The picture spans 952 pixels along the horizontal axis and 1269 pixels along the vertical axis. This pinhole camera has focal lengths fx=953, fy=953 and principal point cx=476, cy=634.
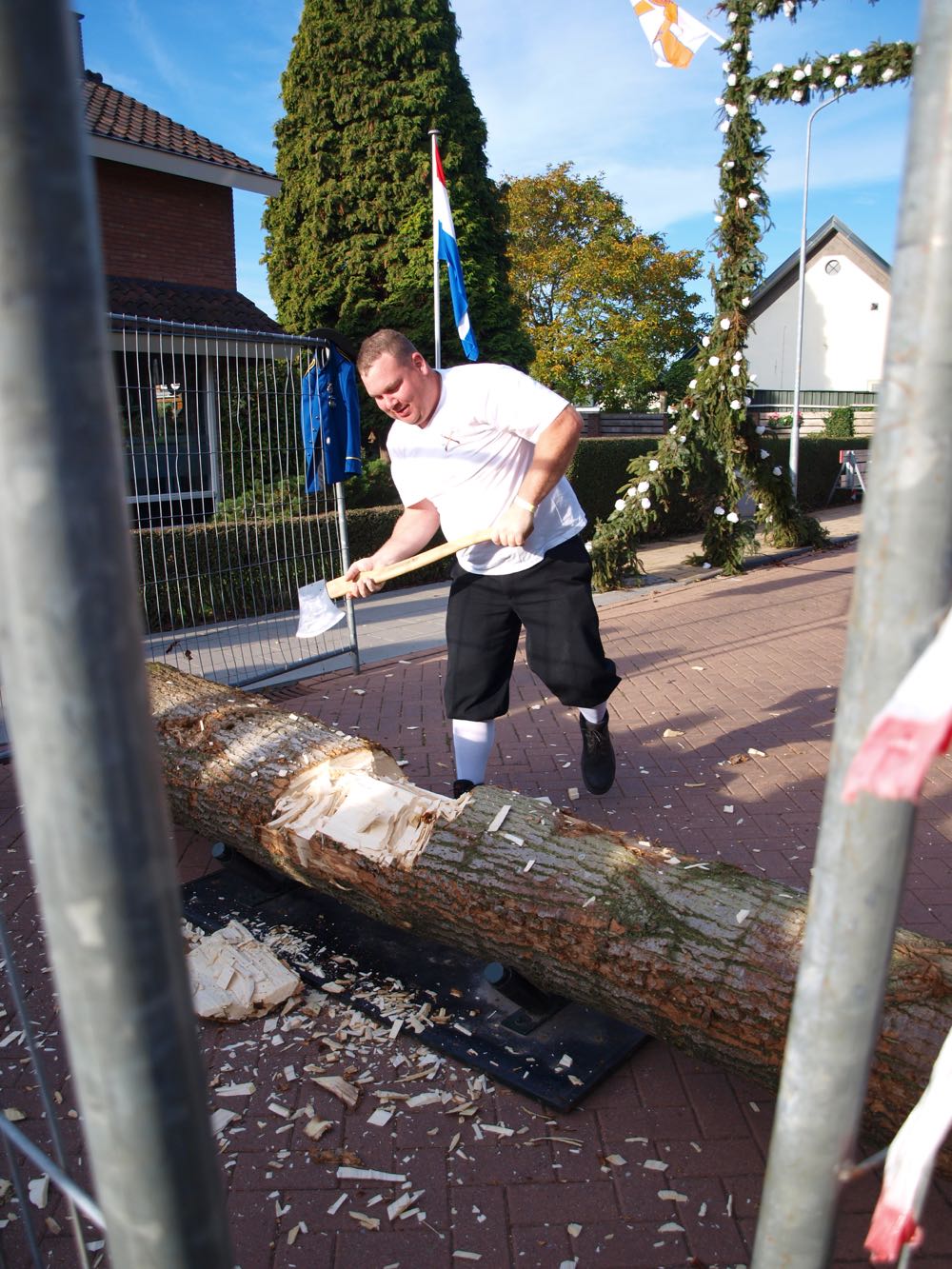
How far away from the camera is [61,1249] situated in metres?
2.10

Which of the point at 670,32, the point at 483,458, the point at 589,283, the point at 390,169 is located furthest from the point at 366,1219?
the point at 589,283

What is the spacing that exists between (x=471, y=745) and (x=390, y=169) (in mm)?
16659

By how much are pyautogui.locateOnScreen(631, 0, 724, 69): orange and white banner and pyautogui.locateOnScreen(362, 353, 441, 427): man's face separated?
15.2 ft

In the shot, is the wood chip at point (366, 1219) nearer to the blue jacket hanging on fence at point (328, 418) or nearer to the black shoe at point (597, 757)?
the black shoe at point (597, 757)

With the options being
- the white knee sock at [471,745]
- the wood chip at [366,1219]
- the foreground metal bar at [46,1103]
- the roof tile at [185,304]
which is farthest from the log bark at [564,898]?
the roof tile at [185,304]

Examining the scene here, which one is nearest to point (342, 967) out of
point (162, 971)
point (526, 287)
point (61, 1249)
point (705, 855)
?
point (61, 1249)

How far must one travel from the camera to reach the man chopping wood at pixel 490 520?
369 cm

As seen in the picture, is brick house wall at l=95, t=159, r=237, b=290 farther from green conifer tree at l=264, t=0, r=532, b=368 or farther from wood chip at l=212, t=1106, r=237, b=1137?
wood chip at l=212, t=1106, r=237, b=1137

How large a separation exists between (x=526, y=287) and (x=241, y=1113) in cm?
3529

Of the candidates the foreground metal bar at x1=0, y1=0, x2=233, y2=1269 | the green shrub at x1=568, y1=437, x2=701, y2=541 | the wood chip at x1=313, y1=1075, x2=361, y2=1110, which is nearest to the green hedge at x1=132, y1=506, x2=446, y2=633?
the wood chip at x1=313, y1=1075, x2=361, y2=1110

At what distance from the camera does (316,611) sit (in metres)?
4.54

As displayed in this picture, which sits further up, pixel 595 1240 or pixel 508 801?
pixel 508 801

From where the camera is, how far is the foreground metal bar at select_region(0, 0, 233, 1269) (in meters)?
0.59

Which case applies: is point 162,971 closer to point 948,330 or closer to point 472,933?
point 948,330
